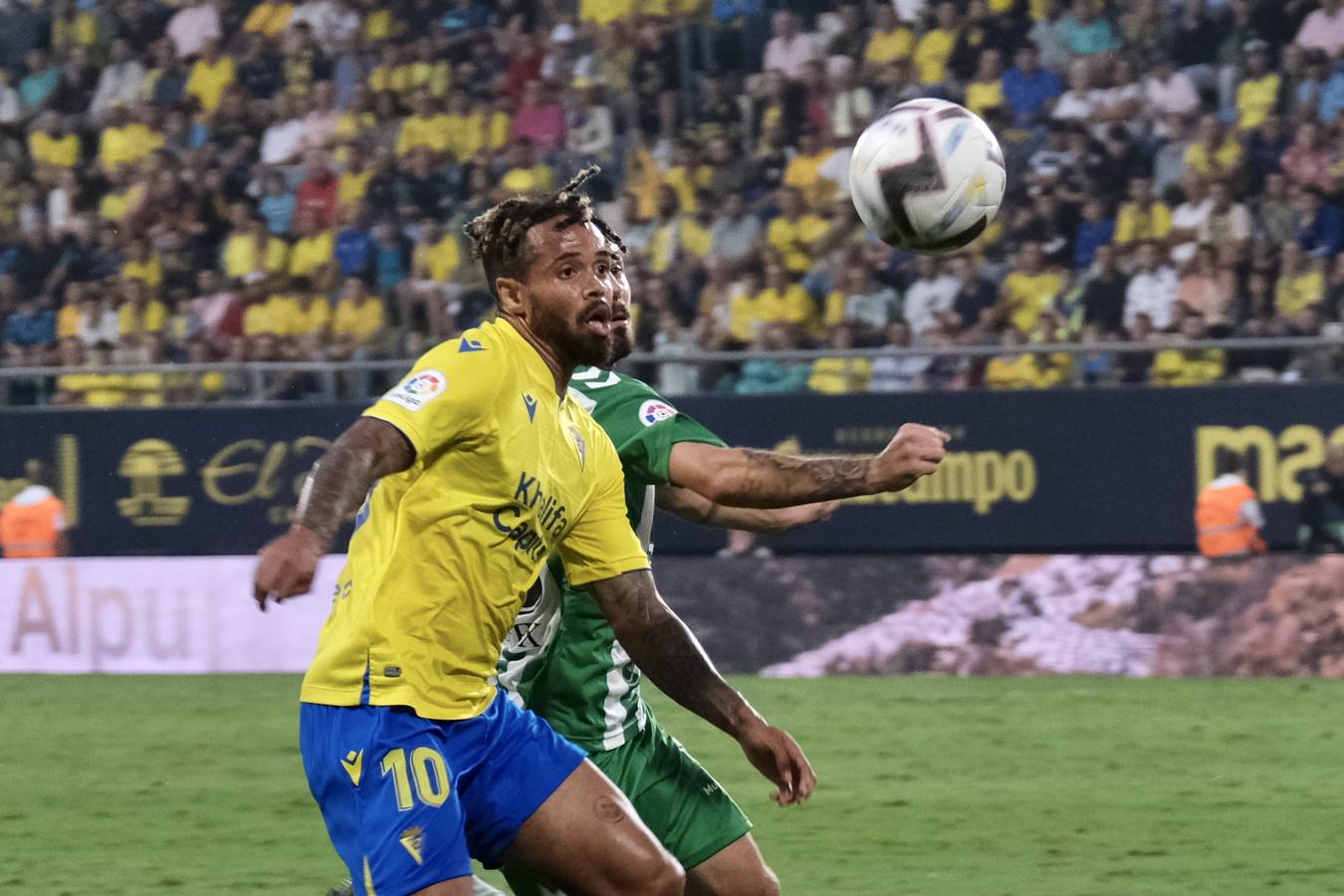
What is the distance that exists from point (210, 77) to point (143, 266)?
213cm

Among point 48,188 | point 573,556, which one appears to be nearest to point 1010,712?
point 573,556

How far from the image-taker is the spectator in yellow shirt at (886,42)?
14.4m

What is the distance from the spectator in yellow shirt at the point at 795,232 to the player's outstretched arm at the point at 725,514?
7673 millimetres

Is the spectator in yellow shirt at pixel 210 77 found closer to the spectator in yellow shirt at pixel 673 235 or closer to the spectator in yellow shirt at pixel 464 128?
the spectator in yellow shirt at pixel 464 128

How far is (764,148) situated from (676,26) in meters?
1.53

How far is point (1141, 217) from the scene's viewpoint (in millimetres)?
12883

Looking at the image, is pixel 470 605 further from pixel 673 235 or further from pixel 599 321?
pixel 673 235

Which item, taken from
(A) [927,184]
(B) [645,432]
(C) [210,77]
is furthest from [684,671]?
(C) [210,77]

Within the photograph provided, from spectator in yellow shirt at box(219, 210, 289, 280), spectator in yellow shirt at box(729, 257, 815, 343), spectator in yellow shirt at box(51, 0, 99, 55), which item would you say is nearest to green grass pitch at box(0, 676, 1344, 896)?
spectator in yellow shirt at box(729, 257, 815, 343)

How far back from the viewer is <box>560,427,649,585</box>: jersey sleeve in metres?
4.41

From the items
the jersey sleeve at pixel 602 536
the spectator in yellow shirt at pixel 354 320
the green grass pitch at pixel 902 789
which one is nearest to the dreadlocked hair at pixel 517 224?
the jersey sleeve at pixel 602 536

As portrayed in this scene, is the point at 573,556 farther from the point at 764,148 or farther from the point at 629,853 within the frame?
A: the point at 764,148

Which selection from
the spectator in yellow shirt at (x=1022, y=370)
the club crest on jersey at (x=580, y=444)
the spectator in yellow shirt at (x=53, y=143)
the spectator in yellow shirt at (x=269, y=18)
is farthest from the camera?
the spectator in yellow shirt at (x=269, y=18)

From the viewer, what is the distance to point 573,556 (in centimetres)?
443
